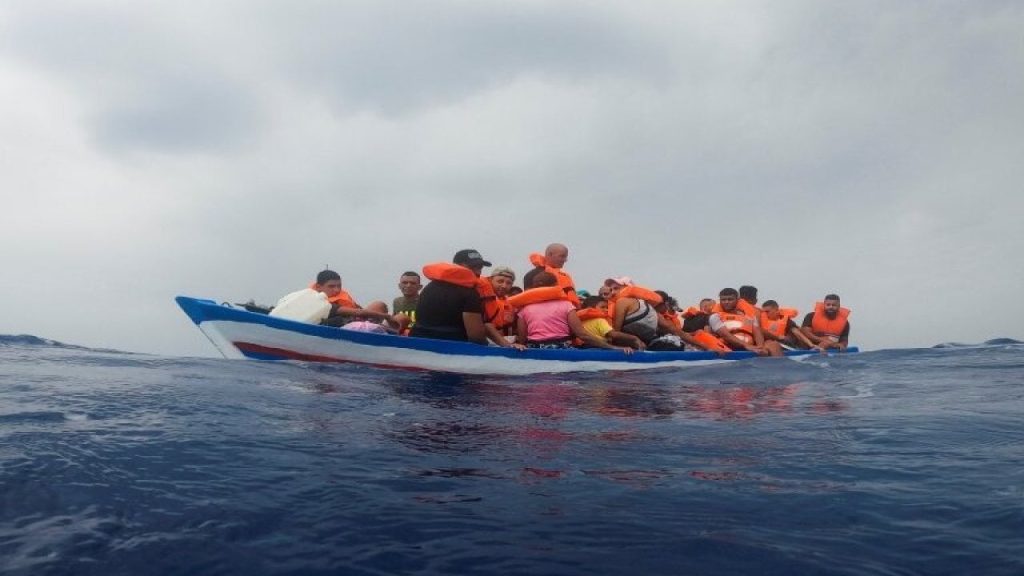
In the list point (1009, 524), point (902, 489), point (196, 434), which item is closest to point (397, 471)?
point (196, 434)

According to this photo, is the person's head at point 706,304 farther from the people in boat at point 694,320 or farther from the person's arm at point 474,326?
the person's arm at point 474,326

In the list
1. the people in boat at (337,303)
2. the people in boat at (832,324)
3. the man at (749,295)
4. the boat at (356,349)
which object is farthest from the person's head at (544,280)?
the people in boat at (832,324)

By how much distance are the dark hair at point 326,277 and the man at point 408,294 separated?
1.15m

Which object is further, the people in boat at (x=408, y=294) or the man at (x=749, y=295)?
the man at (x=749, y=295)

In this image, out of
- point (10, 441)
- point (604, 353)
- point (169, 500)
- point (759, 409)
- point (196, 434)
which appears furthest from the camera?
point (604, 353)

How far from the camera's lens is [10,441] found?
12.8 ft

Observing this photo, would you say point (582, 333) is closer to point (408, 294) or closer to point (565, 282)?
point (565, 282)

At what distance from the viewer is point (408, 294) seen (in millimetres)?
12602

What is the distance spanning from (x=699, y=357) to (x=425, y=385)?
19.1 feet

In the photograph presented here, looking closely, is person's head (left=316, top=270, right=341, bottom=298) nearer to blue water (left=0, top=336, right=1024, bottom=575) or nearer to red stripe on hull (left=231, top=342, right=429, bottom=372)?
red stripe on hull (left=231, top=342, right=429, bottom=372)

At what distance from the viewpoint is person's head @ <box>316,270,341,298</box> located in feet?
39.3

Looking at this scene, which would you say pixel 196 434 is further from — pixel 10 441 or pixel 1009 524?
pixel 1009 524

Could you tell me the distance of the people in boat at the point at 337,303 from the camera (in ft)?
37.6

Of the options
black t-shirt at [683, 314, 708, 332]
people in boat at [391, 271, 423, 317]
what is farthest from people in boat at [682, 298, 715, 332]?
people in boat at [391, 271, 423, 317]
